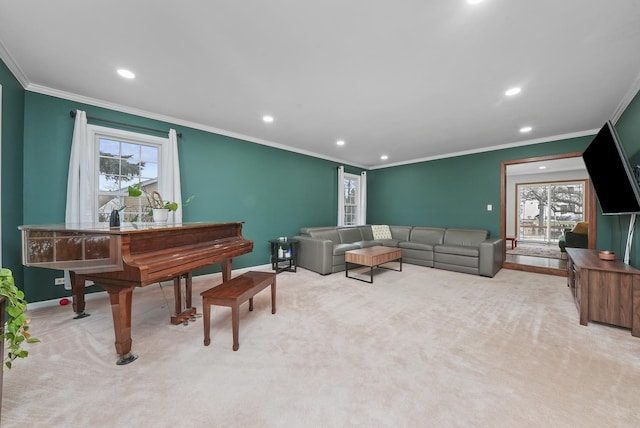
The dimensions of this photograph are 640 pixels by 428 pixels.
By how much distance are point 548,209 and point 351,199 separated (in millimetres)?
6844

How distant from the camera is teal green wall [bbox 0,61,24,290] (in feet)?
7.32

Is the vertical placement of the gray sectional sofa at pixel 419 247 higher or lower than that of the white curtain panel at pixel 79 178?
lower

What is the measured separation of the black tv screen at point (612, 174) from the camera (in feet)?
7.45

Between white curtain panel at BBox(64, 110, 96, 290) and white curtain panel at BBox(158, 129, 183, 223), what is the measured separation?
758mm

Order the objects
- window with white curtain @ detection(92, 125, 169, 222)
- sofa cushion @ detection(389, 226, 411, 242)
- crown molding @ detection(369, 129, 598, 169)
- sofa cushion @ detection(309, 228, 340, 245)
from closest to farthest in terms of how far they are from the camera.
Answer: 1. window with white curtain @ detection(92, 125, 169, 222)
2. crown molding @ detection(369, 129, 598, 169)
3. sofa cushion @ detection(309, 228, 340, 245)
4. sofa cushion @ detection(389, 226, 411, 242)

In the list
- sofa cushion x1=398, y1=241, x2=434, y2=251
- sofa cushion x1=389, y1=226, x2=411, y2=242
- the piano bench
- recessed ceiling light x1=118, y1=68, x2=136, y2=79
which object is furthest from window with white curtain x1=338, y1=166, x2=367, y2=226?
recessed ceiling light x1=118, y1=68, x2=136, y2=79

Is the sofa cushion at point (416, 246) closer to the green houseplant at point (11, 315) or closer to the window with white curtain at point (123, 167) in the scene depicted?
the window with white curtain at point (123, 167)

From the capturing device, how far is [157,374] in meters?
1.62

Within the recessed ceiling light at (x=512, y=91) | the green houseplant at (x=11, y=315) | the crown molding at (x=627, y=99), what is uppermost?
the recessed ceiling light at (x=512, y=91)

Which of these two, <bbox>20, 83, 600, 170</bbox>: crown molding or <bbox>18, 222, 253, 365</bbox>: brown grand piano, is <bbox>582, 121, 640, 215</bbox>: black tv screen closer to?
<bbox>20, 83, 600, 170</bbox>: crown molding

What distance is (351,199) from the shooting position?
674 centimetres

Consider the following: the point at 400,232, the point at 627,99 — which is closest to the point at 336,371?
the point at 627,99

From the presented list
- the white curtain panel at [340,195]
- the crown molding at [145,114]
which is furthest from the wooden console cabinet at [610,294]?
the crown molding at [145,114]

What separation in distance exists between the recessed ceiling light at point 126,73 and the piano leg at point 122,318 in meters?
2.08
